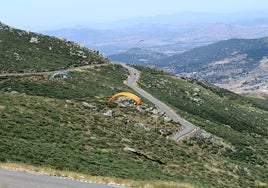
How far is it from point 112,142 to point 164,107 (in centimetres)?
4968

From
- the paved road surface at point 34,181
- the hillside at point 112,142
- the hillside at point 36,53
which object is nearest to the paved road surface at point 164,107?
the hillside at point 112,142

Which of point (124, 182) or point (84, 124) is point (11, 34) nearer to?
point (84, 124)

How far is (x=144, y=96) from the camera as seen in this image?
4264 inches

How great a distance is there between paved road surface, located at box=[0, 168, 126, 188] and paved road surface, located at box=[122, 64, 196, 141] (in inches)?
1629

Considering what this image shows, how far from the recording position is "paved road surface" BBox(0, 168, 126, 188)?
28328mm

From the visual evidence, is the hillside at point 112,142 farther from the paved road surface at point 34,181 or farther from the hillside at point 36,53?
the hillside at point 36,53

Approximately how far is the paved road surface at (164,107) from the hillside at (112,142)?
1.68 m

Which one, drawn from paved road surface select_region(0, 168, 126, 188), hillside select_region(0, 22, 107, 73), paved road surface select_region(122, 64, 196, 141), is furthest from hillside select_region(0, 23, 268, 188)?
hillside select_region(0, 22, 107, 73)

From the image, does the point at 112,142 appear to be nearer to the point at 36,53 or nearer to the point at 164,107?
the point at 164,107

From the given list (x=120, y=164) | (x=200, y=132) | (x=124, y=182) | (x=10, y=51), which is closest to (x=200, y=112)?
(x=200, y=132)

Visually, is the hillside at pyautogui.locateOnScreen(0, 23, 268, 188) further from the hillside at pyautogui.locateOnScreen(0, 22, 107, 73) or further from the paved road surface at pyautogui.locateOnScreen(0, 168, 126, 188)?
the hillside at pyautogui.locateOnScreen(0, 22, 107, 73)

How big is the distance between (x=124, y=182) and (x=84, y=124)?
23.7 metres

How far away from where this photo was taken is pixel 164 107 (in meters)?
99.6

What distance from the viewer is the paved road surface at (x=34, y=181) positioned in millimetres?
28328
